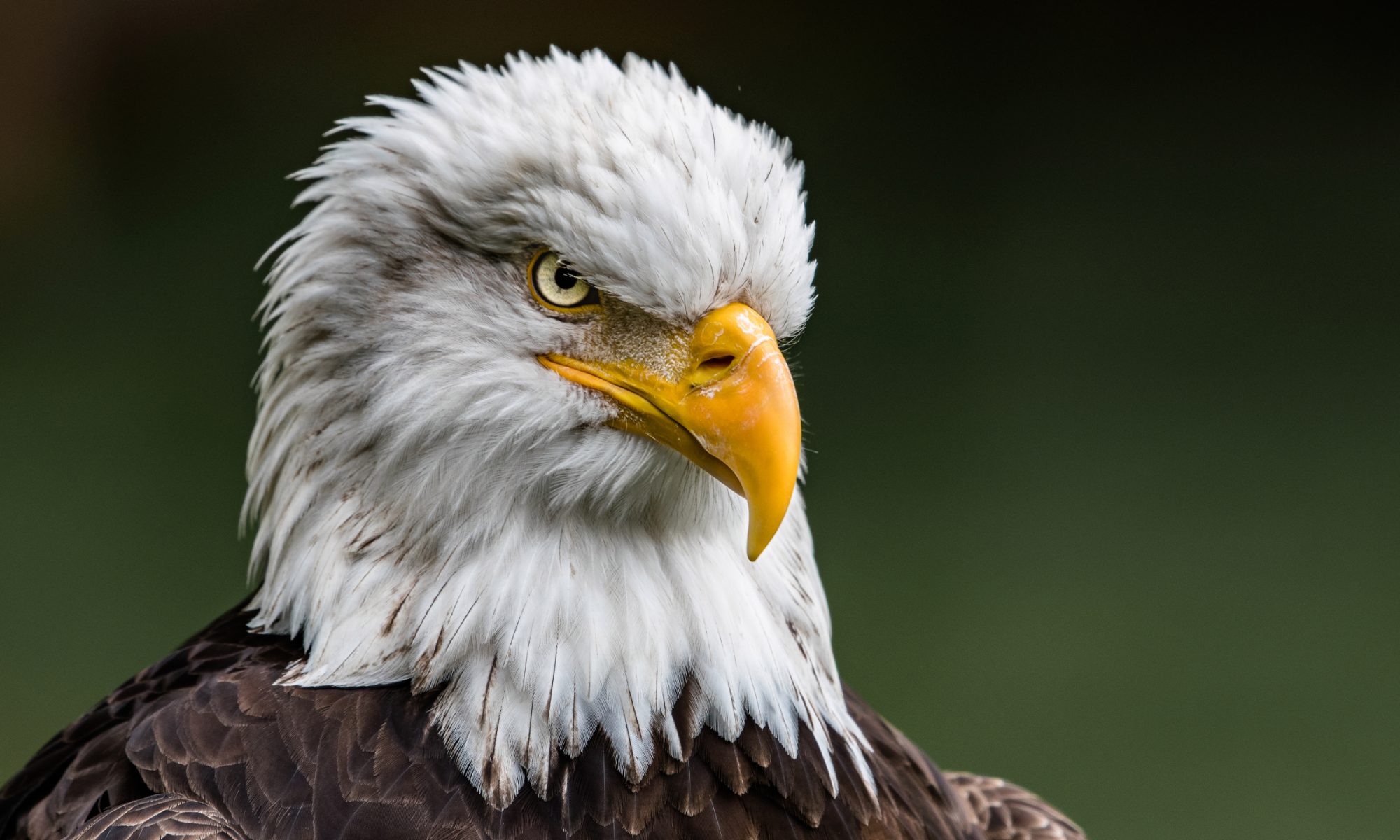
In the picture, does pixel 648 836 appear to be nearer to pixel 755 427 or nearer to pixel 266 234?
pixel 755 427

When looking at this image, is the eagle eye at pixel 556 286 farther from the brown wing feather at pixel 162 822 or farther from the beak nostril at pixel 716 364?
the brown wing feather at pixel 162 822

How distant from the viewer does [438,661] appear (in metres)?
1.71

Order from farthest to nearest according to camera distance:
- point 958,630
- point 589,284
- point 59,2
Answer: point 59,2, point 958,630, point 589,284

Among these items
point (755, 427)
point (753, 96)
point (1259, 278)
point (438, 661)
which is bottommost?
point (438, 661)

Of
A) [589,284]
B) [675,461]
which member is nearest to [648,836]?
[675,461]

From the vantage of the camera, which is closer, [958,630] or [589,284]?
[589,284]

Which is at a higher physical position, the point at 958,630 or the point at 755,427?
the point at 755,427

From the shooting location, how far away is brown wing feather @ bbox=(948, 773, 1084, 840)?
2.39 metres

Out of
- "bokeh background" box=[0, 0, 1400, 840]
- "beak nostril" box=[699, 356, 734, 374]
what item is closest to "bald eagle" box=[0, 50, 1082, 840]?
"beak nostril" box=[699, 356, 734, 374]

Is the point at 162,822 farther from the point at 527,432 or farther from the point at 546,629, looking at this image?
the point at 527,432

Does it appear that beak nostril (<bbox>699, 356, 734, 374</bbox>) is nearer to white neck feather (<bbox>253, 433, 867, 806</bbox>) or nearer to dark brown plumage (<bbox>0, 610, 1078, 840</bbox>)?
white neck feather (<bbox>253, 433, 867, 806</bbox>)

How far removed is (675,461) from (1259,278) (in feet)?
20.9

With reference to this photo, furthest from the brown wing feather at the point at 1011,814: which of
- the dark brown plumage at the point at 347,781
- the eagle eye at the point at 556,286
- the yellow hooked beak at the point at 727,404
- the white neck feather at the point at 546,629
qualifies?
the eagle eye at the point at 556,286

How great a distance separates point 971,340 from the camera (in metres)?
6.93
